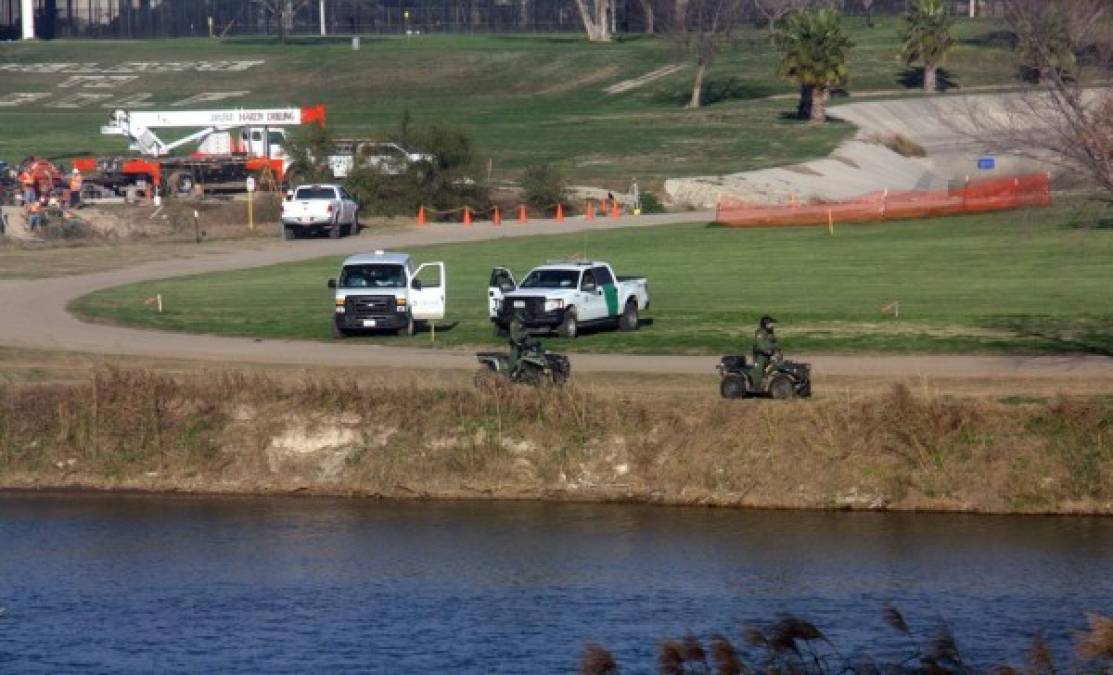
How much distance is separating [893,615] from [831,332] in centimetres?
2776

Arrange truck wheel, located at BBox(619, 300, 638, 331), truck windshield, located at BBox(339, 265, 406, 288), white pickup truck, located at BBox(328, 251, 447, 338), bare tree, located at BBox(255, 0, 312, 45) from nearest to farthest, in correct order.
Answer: white pickup truck, located at BBox(328, 251, 447, 338), truck windshield, located at BBox(339, 265, 406, 288), truck wheel, located at BBox(619, 300, 638, 331), bare tree, located at BBox(255, 0, 312, 45)

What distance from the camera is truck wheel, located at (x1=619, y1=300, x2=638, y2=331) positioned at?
4444 cm

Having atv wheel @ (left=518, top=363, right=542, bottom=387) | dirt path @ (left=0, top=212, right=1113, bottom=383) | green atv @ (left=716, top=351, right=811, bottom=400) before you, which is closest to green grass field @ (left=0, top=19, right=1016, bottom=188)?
dirt path @ (left=0, top=212, right=1113, bottom=383)

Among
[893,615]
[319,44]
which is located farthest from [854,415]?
[319,44]

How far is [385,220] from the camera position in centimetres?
7612

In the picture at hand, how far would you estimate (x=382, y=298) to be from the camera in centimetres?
4366

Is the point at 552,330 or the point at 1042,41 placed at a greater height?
the point at 1042,41

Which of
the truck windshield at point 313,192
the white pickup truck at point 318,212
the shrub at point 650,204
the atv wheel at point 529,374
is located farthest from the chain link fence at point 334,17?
the atv wheel at point 529,374

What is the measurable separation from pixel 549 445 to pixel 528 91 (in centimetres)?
10096

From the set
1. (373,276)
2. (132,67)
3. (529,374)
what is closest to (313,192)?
(373,276)

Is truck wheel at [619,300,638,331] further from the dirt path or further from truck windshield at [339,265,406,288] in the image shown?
truck windshield at [339,265,406,288]

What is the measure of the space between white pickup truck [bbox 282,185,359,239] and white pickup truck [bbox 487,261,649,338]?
82.5 feet

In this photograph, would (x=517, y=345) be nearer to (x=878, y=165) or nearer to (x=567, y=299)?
(x=567, y=299)

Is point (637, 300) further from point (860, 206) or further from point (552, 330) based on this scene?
point (860, 206)
